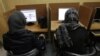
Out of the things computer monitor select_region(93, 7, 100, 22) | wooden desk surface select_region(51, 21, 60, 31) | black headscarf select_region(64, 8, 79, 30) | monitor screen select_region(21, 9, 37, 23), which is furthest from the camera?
monitor screen select_region(21, 9, 37, 23)

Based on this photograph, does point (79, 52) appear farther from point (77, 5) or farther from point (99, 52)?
point (77, 5)

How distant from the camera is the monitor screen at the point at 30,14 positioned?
3180mm

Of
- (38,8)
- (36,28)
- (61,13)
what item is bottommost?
(36,28)

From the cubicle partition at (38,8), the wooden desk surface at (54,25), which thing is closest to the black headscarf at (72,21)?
the wooden desk surface at (54,25)

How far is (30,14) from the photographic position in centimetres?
319

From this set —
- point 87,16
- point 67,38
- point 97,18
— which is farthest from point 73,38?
point 97,18

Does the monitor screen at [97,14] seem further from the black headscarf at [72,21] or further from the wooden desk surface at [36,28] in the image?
the wooden desk surface at [36,28]

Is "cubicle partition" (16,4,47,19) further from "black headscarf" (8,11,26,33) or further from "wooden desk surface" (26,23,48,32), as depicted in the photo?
"black headscarf" (8,11,26,33)

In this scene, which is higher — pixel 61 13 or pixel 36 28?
pixel 61 13

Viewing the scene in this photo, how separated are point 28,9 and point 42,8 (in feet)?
1.03

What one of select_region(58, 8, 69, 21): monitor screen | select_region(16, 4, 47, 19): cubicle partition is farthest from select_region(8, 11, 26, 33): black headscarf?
select_region(58, 8, 69, 21): monitor screen

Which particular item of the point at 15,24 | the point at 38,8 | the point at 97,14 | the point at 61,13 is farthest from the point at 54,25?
the point at 15,24

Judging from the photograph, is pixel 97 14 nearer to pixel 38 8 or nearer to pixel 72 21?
pixel 72 21

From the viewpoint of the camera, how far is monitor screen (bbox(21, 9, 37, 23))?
10.4ft
